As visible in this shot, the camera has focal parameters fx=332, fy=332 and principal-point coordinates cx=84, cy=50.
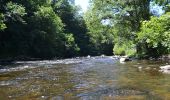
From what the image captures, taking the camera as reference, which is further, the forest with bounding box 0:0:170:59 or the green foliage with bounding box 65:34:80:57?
the green foliage with bounding box 65:34:80:57

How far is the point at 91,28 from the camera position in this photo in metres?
37.0

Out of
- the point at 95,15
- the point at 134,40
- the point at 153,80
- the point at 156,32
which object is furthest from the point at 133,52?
the point at 153,80

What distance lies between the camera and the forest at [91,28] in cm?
2192

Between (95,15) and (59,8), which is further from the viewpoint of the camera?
(59,8)

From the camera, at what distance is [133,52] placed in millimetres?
36562

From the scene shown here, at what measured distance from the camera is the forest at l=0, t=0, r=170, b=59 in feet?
71.9

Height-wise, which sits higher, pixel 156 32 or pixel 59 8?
pixel 59 8

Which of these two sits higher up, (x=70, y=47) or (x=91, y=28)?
(x=91, y=28)

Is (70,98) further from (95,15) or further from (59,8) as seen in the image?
(59,8)

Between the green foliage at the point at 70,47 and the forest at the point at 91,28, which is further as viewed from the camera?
the green foliage at the point at 70,47

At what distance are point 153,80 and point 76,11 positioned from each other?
236ft

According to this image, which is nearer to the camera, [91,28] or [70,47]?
[91,28]

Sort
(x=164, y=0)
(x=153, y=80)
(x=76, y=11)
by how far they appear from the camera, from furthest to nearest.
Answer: (x=76, y=11) → (x=164, y=0) → (x=153, y=80)

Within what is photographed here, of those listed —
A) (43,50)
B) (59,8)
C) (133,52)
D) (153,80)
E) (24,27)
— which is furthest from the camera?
(59,8)
